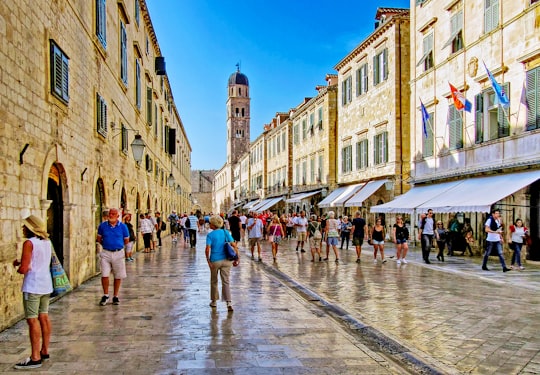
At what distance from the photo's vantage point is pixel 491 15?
57.8 feet

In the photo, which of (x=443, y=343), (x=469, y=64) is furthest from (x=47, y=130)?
(x=469, y=64)

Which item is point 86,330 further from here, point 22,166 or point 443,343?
point 443,343

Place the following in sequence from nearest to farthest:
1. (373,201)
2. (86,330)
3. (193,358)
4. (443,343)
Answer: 1. (193,358)
2. (443,343)
3. (86,330)
4. (373,201)

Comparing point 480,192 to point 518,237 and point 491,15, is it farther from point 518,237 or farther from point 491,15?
point 491,15

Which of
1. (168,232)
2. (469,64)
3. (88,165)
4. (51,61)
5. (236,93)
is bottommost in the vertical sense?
(168,232)

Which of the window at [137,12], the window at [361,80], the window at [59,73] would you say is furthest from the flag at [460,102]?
the window at [59,73]

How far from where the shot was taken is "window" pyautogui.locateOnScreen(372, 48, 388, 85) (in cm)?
2613

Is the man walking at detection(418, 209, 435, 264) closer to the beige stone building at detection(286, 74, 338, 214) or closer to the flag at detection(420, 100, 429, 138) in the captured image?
the flag at detection(420, 100, 429, 138)

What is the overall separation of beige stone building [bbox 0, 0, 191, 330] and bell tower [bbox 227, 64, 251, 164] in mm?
73695

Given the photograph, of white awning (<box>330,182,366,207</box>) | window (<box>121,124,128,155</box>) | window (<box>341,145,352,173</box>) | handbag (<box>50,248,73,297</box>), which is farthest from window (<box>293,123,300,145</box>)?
handbag (<box>50,248,73,297</box>)

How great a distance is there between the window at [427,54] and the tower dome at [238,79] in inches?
3127

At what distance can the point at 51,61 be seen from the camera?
9180 mm

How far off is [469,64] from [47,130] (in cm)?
1504

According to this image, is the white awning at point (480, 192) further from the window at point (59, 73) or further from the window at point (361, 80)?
the window at point (361, 80)
